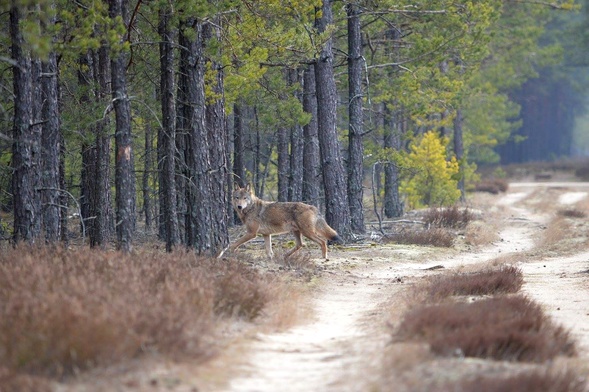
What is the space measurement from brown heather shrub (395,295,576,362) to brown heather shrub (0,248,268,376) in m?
2.18

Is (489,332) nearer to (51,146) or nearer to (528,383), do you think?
(528,383)

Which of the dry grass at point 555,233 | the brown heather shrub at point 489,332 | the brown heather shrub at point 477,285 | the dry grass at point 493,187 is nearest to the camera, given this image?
the brown heather shrub at point 489,332

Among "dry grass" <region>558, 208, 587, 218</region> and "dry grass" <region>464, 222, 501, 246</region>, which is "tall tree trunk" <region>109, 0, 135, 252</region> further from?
"dry grass" <region>558, 208, 587, 218</region>

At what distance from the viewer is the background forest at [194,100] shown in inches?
546

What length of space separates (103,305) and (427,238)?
17.1m

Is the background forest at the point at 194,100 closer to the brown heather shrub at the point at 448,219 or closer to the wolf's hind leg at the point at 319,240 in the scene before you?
the wolf's hind leg at the point at 319,240

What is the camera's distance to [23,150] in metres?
13.3

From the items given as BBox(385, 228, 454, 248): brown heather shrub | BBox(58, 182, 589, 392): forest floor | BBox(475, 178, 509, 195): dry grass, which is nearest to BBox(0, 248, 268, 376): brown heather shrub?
BBox(58, 182, 589, 392): forest floor

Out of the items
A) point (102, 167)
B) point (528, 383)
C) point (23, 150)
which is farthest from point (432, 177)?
point (528, 383)

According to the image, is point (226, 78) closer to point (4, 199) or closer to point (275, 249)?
point (275, 249)

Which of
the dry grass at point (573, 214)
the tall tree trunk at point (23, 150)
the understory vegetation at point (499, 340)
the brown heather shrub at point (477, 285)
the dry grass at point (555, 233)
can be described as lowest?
the dry grass at point (555, 233)

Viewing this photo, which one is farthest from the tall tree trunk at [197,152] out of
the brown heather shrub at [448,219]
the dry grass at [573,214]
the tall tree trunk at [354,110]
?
the dry grass at [573,214]

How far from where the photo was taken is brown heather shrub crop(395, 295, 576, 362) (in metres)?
8.25

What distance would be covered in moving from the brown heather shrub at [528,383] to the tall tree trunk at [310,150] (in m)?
19.5
